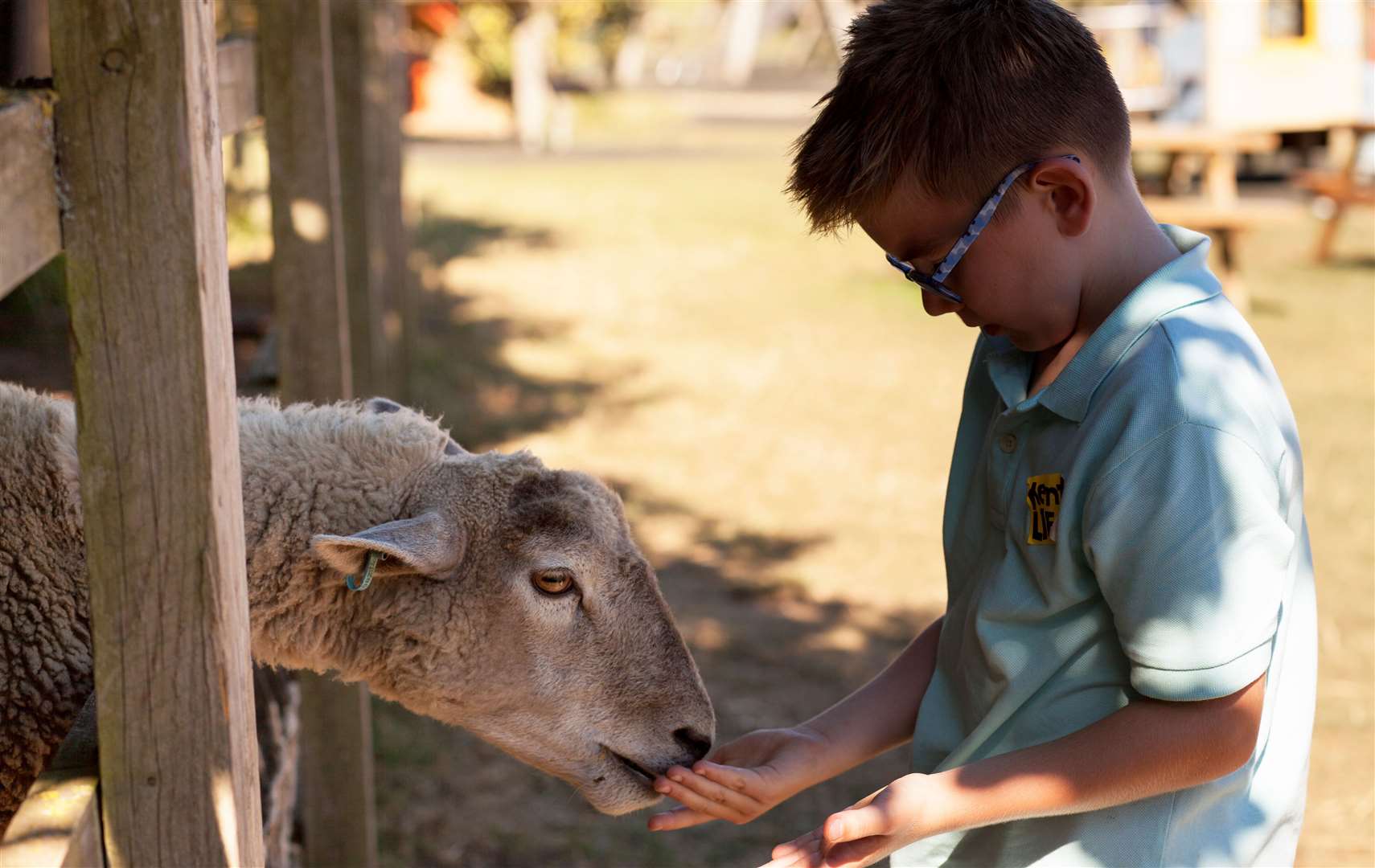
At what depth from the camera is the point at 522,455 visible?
254cm

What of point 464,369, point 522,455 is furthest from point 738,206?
point 522,455

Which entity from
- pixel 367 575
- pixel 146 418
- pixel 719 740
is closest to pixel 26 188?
pixel 146 418

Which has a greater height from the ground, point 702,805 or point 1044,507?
point 1044,507

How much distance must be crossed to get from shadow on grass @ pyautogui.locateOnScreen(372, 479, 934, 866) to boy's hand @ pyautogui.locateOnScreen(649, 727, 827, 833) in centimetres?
211

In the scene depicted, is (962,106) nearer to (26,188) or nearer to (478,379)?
(26,188)

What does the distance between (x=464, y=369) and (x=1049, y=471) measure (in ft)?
26.1

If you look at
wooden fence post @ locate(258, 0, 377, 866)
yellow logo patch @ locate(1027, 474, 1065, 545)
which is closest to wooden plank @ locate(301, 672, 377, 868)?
wooden fence post @ locate(258, 0, 377, 866)

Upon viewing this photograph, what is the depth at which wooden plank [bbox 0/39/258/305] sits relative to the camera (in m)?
1.29

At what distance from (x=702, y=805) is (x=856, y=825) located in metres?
0.47

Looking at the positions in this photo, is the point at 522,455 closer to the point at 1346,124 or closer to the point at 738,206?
the point at 1346,124

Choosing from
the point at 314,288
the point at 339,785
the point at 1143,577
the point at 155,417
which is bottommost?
the point at 339,785

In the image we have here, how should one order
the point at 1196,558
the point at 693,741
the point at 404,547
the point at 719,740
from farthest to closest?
the point at 719,740, the point at 693,741, the point at 404,547, the point at 1196,558

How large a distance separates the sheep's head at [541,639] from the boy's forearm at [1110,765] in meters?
0.81

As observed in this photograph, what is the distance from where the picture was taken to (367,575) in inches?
83.4
